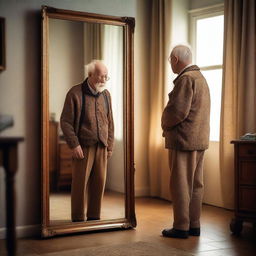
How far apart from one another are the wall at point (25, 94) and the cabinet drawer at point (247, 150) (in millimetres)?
1647

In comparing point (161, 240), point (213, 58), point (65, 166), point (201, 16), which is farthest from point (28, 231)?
point (201, 16)

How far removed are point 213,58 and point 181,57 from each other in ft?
6.03

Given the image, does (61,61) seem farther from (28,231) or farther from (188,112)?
(28,231)

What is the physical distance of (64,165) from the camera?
13.8ft

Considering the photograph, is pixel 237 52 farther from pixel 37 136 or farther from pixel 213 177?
pixel 37 136

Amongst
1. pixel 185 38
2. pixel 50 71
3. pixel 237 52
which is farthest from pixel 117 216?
pixel 185 38

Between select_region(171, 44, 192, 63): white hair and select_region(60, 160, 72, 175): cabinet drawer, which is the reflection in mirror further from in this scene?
select_region(171, 44, 192, 63): white hair

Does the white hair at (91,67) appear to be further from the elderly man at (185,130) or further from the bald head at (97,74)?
the elderly man at (185,130)

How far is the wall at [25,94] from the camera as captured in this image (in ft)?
13.4

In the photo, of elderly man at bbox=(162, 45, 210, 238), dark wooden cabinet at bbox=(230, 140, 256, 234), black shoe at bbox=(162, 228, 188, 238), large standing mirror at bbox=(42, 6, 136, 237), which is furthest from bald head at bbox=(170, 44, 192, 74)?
black shoe at bbox=(162, 228, 188, 238)

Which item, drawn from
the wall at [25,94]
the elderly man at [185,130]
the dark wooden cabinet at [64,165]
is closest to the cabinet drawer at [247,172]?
the elderly man at [185,130]

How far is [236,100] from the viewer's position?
533 centimetres

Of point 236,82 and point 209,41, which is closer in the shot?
point 236,82

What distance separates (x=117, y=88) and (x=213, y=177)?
1904 mm
